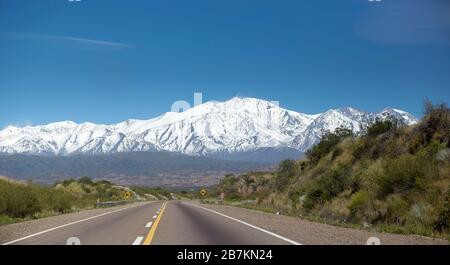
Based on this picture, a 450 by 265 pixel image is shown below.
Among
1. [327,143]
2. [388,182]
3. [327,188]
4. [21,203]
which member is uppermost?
[327,143]

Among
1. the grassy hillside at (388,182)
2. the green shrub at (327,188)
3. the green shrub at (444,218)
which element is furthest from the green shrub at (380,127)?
the green shrub at (444,218)

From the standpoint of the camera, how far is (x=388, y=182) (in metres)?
20.6

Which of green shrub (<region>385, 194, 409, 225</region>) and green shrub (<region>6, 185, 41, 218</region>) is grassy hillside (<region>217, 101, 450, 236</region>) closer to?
green shrub (<region>385, 194, 409, 225</region>)

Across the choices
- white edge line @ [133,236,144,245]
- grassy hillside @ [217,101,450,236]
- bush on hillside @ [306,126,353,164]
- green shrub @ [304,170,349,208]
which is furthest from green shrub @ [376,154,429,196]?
bush on hillside @ [306,126,353,164]

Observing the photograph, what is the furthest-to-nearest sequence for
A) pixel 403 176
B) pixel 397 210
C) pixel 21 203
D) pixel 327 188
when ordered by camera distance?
1. pixel 21 203
2. pixel 327 188
3. pixel 403 176
4. pixel 397 210

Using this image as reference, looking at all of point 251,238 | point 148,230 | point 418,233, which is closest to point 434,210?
point 418,233

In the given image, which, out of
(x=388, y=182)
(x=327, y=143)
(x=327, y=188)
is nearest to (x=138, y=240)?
(x=388, y=182)

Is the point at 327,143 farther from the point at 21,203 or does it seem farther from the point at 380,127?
the point at 21,203

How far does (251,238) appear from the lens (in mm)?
14086

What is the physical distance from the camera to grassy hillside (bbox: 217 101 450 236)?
1720 centimetres

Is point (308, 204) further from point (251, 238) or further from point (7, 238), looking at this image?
point (7, 238)

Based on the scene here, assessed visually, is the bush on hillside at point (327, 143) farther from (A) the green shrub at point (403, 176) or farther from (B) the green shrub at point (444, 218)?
(B) the green shrub at point (444, 218)
